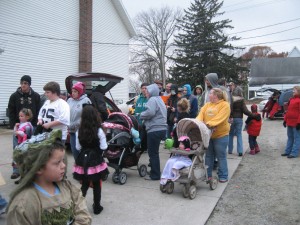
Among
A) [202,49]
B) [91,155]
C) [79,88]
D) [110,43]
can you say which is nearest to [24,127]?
[79,88]

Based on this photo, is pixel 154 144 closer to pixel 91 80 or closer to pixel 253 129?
pixel 91 80

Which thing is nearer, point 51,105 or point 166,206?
point 166,206

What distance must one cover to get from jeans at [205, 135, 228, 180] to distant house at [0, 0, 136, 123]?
1253cm

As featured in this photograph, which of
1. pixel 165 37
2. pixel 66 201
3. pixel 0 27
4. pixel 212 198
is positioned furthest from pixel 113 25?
pixel 165 37

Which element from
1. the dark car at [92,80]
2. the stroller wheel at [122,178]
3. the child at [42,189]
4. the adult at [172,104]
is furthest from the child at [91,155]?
the adult at [172,104]

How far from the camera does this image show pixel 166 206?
508cm

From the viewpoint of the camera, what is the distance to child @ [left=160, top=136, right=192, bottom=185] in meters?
5.57

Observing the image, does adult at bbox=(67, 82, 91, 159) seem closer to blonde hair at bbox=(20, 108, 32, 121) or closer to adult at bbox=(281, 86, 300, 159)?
blonde hair at bbox=(20, 108, 32, 121)

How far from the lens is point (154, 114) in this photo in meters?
6.27

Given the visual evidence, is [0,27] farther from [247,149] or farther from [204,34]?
[204,34]

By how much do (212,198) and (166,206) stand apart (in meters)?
0.89

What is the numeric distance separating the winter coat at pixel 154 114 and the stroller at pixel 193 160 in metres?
0.40

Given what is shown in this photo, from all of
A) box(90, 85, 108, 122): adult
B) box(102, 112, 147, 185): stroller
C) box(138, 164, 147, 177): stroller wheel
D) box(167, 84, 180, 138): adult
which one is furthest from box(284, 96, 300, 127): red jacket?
box(90, 85, 108, 122): adult

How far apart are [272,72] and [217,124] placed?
5878 centimetres
